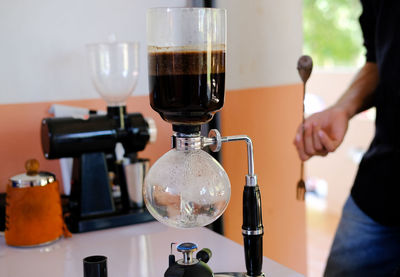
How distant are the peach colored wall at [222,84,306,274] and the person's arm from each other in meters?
0.32

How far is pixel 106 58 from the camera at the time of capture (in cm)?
149

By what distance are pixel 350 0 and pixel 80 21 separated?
563 centimetres

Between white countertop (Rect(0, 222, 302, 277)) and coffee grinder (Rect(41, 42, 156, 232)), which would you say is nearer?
white countertop (Rect(0, 222, 302, 277))

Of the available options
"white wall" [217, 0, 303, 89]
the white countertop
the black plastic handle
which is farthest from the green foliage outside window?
the black plastic handle

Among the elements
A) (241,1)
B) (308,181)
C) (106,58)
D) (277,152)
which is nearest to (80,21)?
(106,58)

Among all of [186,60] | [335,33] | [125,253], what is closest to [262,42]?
[125,253]

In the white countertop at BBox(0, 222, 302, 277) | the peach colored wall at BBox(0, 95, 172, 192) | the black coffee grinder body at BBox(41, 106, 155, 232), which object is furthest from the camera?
the peach colored wall at BBox(0, 95, 172, 192)

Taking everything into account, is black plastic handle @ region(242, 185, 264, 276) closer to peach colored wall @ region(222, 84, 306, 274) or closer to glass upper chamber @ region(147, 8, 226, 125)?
glass upper chamber @ region(147, 8, 226, 125)

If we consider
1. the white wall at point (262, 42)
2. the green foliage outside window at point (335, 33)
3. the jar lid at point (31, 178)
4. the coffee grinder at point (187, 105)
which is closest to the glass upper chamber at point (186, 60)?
the coffee grinder at point (187, 105)

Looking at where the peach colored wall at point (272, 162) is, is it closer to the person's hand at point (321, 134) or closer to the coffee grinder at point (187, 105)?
the person's hand at point (321, 134)

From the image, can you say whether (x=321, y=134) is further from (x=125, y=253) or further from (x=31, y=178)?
(x=31, y=178)

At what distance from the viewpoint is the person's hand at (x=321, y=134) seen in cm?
149

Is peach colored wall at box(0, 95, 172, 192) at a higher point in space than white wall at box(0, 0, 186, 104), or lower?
lower

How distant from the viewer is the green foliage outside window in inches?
255
